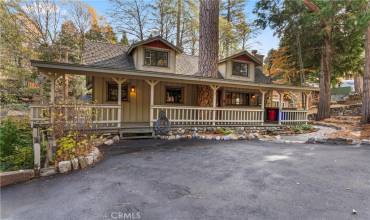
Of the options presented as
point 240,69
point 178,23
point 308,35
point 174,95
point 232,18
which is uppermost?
point 232,18

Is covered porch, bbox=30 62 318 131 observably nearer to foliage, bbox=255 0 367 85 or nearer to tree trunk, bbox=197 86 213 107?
tree trunk, bbox=197 86 213 107

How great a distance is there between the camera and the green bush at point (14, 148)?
4688 millimetres

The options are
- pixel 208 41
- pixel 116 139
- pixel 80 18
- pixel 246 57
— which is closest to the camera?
pixel 116 139

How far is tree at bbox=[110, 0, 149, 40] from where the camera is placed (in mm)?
19812

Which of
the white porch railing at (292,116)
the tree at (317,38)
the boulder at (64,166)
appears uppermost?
the tree at (317,38)

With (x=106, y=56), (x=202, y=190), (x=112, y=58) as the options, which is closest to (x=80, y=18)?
(x=106, y=56)

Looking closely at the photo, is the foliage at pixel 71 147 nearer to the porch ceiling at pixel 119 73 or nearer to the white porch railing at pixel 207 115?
the porch ceiling at pixel 119 73

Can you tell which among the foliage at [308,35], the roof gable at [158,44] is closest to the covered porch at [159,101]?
the roof gable at [158,44]

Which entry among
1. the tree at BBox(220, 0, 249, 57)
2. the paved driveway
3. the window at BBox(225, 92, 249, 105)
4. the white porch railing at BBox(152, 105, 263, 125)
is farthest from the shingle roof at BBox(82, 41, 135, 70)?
the tree at BBox(220, 0, 249, 57)

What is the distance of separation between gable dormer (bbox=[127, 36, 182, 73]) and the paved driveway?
6.73 metres

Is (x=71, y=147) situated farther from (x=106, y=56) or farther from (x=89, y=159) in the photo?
(x=106, y=56)

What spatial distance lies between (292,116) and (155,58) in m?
8.66

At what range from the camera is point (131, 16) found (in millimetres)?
20281

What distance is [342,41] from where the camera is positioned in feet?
50.6
